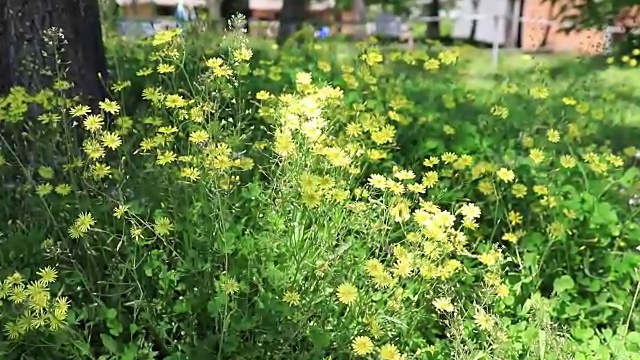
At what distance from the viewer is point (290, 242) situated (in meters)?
2.05

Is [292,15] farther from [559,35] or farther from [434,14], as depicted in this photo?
[434,14]

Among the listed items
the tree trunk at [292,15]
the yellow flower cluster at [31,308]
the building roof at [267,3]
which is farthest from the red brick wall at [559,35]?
the yellow flower cluster at [31,308]

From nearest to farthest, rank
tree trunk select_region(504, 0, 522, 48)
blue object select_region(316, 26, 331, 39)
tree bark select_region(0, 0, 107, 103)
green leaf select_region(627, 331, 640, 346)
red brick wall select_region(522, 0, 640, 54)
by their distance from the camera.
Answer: green leaf select_region(627, 331, 640, 346) → tree bark select_region(0, 0, 107, 103) → blue object select_region(316, 26, 331, 39) → red brick wall select_region(522, 0, 640, 54) → tree trunk select_region(504, 0, 522, 48)

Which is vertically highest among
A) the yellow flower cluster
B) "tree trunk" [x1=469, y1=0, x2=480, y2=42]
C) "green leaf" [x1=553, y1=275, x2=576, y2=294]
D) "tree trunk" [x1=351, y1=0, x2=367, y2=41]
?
the yellow flower cluster

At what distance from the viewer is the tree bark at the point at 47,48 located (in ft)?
10.1

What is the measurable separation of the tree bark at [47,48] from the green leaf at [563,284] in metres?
1.82

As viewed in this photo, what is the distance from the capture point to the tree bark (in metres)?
3.08

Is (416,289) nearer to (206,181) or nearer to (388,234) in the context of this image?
(388,234)

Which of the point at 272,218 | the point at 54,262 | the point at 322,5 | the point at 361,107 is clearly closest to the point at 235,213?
A: the point at 272,218

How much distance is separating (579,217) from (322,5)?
11.6 m

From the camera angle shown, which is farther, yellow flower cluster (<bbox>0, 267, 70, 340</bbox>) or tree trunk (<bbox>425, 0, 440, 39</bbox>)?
tree trunk (<bbox>425, 0, 440, 39</bbox>)

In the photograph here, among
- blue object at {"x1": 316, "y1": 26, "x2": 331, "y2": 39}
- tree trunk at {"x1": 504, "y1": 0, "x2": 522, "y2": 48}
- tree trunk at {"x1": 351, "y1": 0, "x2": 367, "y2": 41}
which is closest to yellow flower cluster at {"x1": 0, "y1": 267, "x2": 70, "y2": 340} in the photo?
blue object at {"x1": 316, "y1": 26, "x2": 331, "y2": 39}

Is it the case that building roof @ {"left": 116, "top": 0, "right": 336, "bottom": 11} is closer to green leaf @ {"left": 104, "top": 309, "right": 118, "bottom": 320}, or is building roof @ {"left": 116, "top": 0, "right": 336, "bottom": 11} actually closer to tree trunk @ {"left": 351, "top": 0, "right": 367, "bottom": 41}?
tree trunk @ {"left": 351, "top": 0, "right": 367, "bottom": 41}

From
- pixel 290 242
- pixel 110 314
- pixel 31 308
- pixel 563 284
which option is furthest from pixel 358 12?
pixel 31 308
